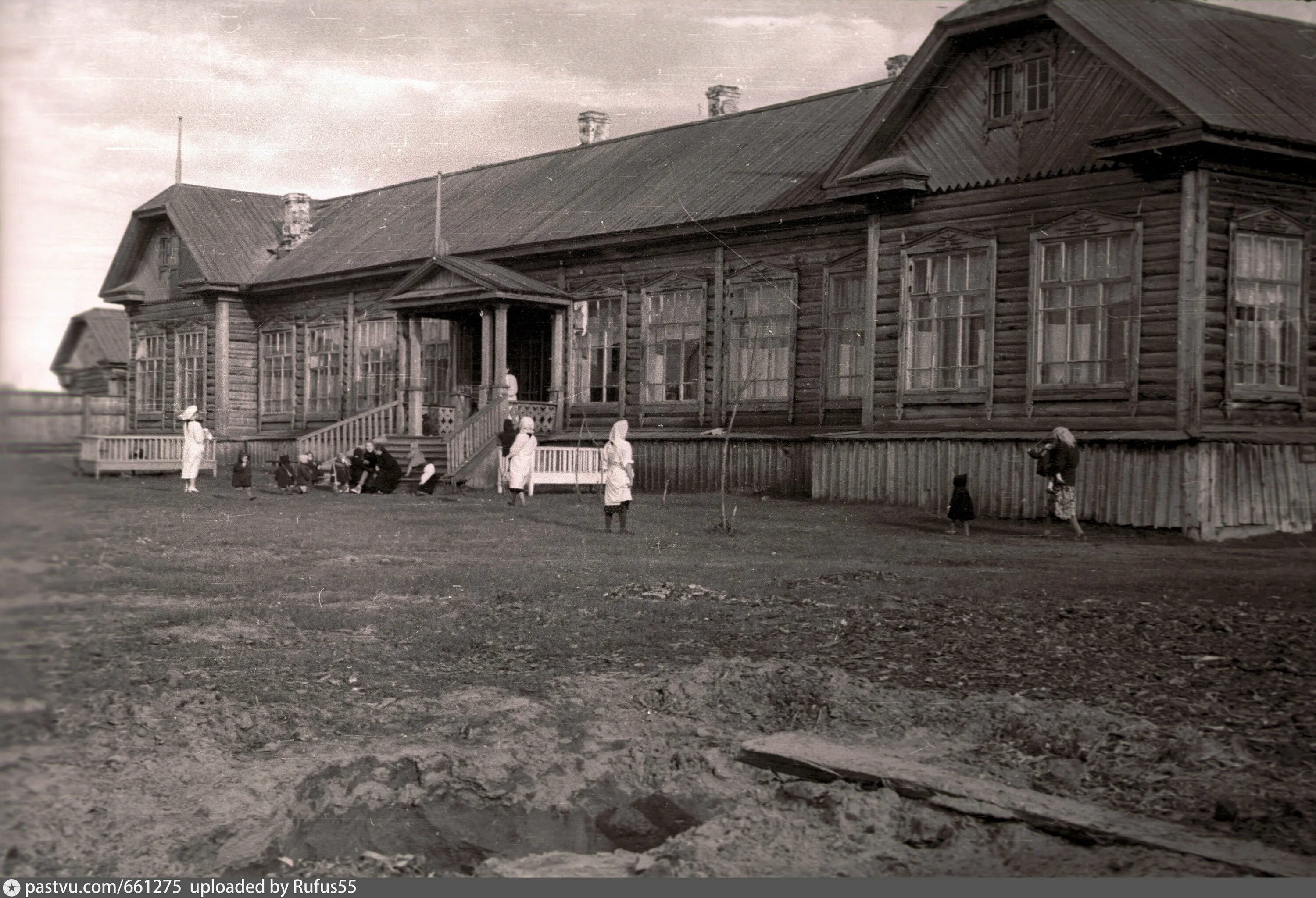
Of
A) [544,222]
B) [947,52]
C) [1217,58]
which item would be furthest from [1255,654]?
[544,222]

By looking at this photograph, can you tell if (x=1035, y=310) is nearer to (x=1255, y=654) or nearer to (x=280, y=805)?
(x=1255, y=654)

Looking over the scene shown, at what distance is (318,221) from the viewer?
36.7 meters

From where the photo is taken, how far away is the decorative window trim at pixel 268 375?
1363 inches

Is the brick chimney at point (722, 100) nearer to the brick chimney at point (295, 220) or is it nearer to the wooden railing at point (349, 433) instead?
the wooden railing at point (349, 433)

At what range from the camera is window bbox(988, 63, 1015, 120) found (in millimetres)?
18891

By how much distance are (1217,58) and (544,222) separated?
14160 millimetres

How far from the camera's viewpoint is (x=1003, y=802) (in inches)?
217

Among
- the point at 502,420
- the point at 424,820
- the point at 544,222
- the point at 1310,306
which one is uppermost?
the point at 544,222

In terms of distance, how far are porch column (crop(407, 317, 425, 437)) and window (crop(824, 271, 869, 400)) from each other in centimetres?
900

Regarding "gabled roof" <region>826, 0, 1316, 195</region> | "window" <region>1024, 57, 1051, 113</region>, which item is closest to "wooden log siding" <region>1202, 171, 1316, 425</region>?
"gabled roof" <region>826, 0, 1316, 195</region>

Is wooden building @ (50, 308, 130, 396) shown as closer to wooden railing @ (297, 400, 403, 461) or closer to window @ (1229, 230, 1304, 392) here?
window @ (1229, 230, 1304, 392)

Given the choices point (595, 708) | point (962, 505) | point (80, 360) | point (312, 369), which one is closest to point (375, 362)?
point (312, 369)

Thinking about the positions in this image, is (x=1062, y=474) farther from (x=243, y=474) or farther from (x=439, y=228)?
(x=439, y=228)

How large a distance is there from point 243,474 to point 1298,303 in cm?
1660
